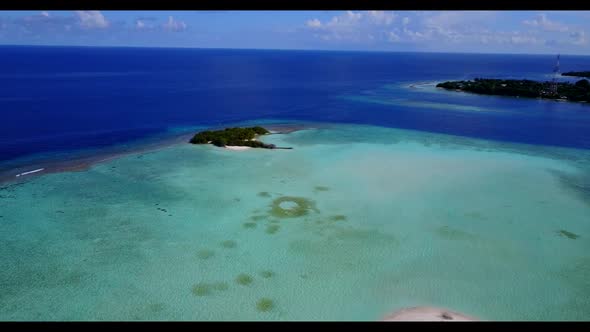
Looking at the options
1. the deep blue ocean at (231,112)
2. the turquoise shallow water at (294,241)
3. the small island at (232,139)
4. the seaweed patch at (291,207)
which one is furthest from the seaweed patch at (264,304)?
the deep blue ocean at (231,112)

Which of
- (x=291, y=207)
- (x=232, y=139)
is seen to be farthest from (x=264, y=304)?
(x=232, y=139)

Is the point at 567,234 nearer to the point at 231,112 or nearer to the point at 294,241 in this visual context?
the point at 294,241

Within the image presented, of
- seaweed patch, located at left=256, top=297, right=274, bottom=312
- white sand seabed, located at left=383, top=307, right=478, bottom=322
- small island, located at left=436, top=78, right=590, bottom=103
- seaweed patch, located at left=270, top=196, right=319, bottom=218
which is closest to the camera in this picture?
white sand seabed, located at left=383, top=307, right=478, bottom=322

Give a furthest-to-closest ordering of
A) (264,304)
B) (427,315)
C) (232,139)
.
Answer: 1. (232,139)
2. (264,304)
3. (427,315)

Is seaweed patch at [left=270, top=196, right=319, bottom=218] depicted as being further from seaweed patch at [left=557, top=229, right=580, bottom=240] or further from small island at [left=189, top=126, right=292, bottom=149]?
small island at [left=189, top=126, right=292, bottom=149]

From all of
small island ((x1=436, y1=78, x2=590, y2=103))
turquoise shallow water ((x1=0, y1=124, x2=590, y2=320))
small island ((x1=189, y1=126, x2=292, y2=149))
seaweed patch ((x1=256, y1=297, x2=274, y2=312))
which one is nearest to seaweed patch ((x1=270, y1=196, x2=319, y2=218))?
turquoise shallow water ((x1=0, y1=124, x2=590, y2=320))

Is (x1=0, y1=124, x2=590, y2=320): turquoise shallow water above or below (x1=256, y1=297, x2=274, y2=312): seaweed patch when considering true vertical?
above
